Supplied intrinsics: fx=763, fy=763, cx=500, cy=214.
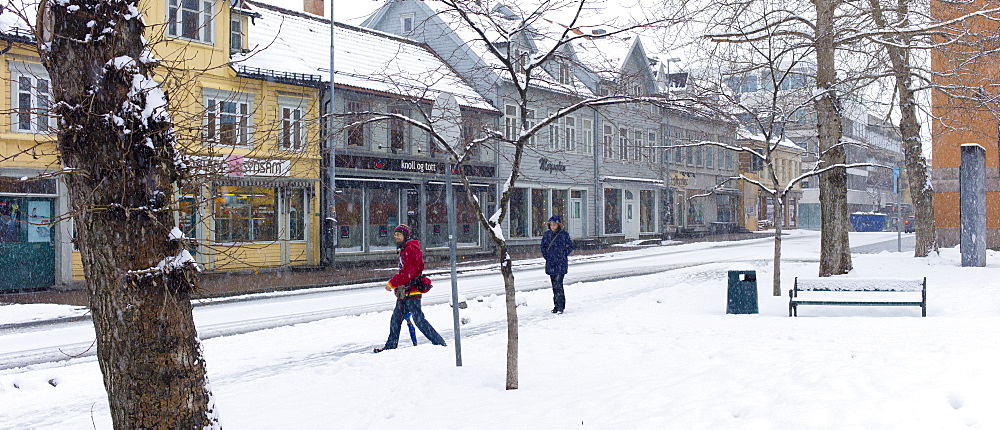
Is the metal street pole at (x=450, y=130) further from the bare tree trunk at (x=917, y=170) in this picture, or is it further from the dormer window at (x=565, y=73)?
the bare tree trunk at (x=917, y=170)

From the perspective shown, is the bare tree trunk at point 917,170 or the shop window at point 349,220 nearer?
the bare tree trunk at point 917,170

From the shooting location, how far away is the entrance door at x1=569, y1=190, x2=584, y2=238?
36531 mm

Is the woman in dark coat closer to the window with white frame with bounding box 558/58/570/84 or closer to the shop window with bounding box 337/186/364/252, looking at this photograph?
the window with white frame with bounding box 558/58/570/84

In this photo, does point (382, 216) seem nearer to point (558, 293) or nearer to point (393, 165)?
point (393, 165)

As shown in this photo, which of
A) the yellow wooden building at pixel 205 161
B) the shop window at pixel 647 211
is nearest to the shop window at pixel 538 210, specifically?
the shop window at pixel 647 211

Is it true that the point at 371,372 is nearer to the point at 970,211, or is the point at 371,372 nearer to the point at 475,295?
the point at 475,295

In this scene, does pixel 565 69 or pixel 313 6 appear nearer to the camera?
pixel 565 69

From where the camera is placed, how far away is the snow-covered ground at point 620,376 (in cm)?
576

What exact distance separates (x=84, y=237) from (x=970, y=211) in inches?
714

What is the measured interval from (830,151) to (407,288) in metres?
9.62

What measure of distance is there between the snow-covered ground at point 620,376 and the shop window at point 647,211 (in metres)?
31.3

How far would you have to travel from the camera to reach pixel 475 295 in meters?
16.0

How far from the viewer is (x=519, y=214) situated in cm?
3403

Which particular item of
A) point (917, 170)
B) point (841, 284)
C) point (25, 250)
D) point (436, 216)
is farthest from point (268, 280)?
point (917, 170)
